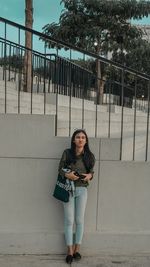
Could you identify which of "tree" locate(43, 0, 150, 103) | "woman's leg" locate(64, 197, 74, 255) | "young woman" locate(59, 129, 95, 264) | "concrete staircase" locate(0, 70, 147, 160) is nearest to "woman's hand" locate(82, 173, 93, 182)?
"young woman" locate(59, 129, 95, 264)

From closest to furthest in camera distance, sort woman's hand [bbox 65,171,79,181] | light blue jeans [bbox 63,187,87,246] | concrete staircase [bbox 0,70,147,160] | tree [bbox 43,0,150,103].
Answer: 1. woman's hand [bbox 65,171,79,181]
2. light blue jeans [bbox 63,187,87,246]
3. concrete staircase [bbox 0,70,147,160]
4. tree [bbox 43,0,150,103]

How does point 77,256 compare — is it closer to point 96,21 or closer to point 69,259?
point 69,259

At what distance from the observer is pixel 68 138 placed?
17.6 feet

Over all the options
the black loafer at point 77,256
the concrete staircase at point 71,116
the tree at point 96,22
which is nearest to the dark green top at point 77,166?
the concrete staircase at point 71,116

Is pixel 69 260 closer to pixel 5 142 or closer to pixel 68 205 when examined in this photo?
pixel 68 205

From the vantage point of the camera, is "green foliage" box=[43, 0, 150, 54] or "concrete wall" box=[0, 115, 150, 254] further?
"green foliage" box=[43, 0, 150, 54]

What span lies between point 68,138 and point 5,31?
1.70m

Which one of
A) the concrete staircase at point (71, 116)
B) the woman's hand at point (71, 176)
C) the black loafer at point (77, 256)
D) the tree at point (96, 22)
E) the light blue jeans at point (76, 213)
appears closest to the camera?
the woman's hand at point (71, 176)

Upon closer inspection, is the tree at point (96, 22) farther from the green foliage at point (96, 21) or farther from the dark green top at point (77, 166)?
the dark green top at point (77, 166)

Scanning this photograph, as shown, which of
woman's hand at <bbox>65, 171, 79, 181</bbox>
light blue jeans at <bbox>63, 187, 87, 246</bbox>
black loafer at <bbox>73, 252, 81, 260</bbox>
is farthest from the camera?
black loafer at <bbox>73, 252, 81, 260</bbox>

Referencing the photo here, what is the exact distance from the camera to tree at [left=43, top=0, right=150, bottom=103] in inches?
758

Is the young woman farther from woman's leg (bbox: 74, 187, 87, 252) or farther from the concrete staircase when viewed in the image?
the concrete staircase

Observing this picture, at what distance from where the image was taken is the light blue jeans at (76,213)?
5125 mm

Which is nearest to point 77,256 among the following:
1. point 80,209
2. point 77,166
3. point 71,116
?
point 80,209
